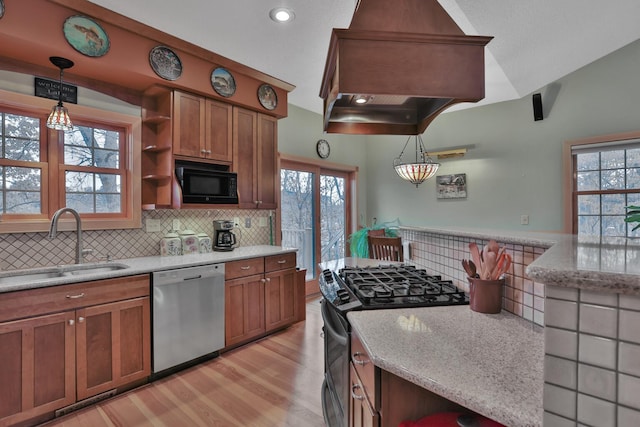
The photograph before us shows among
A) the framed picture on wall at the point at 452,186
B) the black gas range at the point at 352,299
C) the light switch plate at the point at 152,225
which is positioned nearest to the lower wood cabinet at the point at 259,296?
the light switch plate at the point at 152,225

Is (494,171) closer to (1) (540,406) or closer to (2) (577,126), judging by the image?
(2) (577,126)

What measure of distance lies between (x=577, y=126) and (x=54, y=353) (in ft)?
17.6

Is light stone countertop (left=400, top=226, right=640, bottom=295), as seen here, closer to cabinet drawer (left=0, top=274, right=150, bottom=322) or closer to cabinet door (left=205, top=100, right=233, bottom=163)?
cabinet drawer (left=0, top=274, right=150, bottom=322)

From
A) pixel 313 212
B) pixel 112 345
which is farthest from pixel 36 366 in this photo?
pixel 313 212

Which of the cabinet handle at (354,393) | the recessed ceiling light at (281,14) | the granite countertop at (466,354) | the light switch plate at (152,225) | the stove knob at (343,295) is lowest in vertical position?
the cabinet handle at (354,393)

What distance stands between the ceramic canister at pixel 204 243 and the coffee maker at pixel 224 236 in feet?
0.43

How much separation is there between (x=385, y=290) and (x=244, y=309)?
72.6 inches

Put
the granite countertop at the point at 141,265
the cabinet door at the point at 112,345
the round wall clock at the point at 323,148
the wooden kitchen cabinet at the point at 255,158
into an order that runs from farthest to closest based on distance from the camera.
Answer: the round wall clock at the point at 323,148 < the wooden kitchen cabinet at the point at 255,158 < the cabinet door at the point at 112,345 < the granite countertop at the point at 141,265

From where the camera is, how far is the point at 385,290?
56.2 inches

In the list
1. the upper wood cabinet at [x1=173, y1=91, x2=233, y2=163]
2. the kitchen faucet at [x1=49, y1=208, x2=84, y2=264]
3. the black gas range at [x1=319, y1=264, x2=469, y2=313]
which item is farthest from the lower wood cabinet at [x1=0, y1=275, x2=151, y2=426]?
the black gas range at [x1=319, y1=264, x2=469, y2=313]

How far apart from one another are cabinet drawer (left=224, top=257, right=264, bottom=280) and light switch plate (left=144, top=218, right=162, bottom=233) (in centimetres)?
79

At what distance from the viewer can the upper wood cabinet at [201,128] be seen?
107 inches

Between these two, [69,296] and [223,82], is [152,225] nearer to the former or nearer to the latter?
[69,296]

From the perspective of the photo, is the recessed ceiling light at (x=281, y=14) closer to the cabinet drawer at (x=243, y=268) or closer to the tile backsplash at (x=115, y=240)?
the tile backsplash at (x=115, y=240)
